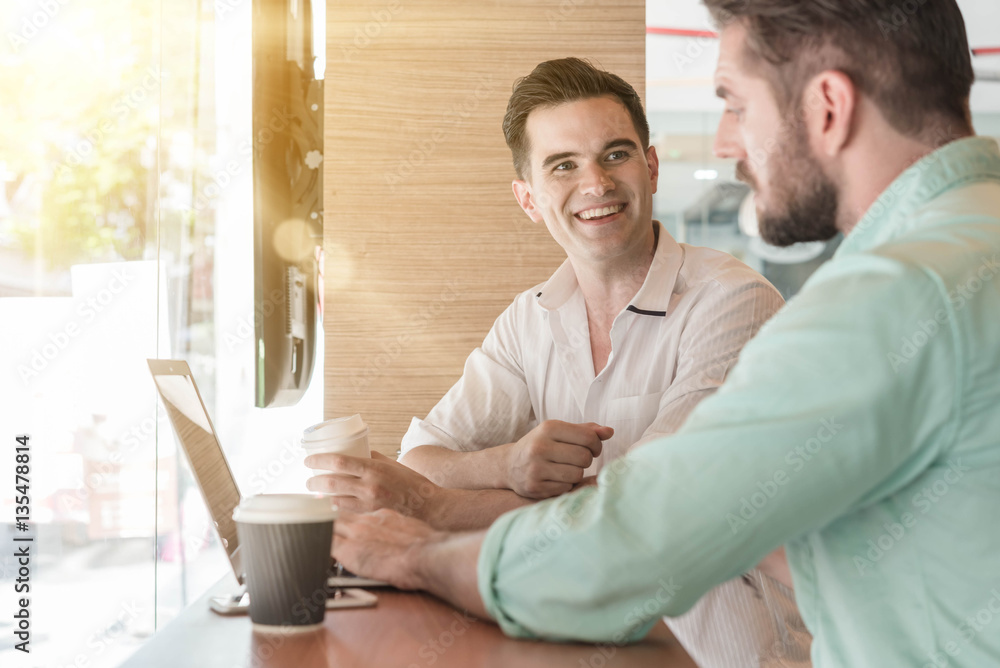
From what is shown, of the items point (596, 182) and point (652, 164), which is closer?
point (596, 182)

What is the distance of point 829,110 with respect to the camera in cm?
80

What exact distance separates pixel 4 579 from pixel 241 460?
1.41m

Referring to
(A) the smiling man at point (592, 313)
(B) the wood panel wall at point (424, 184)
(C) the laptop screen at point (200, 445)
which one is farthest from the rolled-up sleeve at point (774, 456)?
(B) the wood panel wall at point (424, 184)

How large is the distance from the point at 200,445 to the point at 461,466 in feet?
1.90

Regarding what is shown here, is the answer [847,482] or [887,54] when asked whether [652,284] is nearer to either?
[887,54]

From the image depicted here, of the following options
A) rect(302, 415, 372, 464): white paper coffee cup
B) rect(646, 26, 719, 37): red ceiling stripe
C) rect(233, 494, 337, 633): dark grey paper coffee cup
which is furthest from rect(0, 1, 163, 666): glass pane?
rect(646, 26, 719, 37): red ceiling stripe

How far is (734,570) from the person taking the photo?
62cm

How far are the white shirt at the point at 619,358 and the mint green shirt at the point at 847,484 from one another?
1.78ft

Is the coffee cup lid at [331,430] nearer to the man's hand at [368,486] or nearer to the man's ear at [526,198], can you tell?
the man's hand at [368,486]

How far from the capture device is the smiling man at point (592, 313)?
1.48m

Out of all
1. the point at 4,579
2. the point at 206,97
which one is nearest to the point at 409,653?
the point at 4,579

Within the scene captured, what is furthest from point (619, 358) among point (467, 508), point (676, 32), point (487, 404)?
point (676, 32)

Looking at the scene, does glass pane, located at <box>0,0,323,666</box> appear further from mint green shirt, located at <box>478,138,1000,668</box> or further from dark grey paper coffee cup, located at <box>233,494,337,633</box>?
mint green shirt, located at <box>478,138,1000,668</box>

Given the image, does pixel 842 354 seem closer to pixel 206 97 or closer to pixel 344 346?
pixel 344 346
